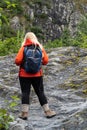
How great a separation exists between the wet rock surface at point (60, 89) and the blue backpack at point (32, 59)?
1.05 metres

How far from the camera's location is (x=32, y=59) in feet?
26.8

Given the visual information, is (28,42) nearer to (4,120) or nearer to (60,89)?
(4,120)

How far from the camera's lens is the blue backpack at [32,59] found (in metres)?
8.17

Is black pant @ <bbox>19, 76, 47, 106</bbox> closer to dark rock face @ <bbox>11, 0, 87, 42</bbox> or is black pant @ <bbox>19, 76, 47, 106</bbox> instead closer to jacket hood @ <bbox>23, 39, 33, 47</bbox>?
jacket hood @ <bbox>23, 39, 33, 47</bbox>

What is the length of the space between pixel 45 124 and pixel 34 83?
94 cm

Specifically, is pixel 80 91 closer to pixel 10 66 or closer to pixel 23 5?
pixel 10 66

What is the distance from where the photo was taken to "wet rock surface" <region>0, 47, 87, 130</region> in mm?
7508

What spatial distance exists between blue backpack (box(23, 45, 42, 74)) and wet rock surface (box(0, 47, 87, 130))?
3.43 feet

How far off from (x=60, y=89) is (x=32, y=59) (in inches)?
145

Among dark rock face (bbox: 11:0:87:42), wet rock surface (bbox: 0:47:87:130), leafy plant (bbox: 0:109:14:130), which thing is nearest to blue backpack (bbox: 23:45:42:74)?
wet rock surface (bbox: 0:47:87:130)

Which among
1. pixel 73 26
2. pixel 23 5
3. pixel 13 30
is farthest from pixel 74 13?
pixel 13 30

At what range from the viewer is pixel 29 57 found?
322 inches

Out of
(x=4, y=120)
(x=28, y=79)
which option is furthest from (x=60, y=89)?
(x=4, y=120)

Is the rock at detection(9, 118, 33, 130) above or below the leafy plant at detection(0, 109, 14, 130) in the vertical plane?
below
